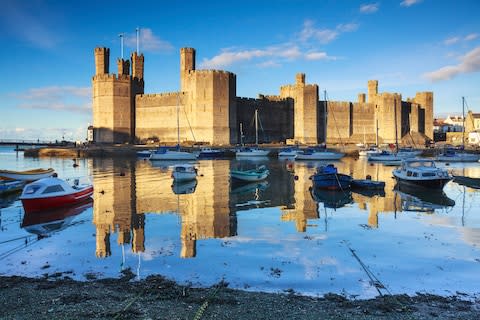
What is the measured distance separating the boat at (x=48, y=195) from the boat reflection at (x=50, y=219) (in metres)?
0.20

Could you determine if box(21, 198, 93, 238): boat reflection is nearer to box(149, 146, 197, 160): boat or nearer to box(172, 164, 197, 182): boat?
box(172, 164, 197, 182): boat

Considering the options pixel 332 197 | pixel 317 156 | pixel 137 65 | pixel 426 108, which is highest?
pixel 137 65

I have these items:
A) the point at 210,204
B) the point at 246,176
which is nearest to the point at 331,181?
the point at 246,176

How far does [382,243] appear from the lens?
386 inches

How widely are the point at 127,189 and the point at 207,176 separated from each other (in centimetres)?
649

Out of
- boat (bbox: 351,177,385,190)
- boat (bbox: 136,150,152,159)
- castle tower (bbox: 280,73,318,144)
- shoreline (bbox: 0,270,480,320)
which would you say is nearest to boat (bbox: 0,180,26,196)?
shoreline (bbox: 0,270,480,320)

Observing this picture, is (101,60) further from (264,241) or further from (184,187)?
(264,241)

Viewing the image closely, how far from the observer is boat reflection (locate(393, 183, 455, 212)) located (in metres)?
14.9

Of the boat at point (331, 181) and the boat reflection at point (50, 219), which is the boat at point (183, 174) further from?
the boat reflection at point (50, 219)

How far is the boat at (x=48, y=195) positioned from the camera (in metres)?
13.6

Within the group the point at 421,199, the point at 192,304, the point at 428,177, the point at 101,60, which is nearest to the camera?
the point at 192,304

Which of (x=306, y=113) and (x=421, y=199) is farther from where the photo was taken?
(x=306, y=113)

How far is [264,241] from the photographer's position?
9.92 m

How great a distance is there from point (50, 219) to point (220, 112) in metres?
34.8
